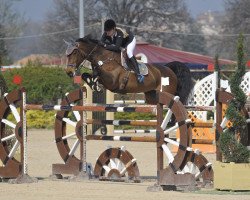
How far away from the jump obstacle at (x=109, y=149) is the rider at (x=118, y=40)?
135cm

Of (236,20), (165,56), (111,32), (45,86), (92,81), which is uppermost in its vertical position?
(236,20)

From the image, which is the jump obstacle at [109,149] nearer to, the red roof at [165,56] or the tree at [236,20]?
the red roof at [165,56]

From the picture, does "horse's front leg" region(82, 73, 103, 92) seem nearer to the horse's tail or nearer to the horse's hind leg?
the horse's hind leg

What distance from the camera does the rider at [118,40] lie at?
14258 millimetres

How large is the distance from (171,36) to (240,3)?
30.8 ft

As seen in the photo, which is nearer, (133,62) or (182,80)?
(133,62)

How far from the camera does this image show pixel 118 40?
14469 millimetres

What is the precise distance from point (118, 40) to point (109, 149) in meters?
2.32

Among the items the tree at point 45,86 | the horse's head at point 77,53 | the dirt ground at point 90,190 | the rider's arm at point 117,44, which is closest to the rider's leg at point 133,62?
the rider's arm at point 117,44

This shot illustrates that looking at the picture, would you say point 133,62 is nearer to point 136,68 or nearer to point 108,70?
point 136,68

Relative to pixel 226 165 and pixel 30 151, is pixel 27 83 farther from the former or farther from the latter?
pixel 226 165

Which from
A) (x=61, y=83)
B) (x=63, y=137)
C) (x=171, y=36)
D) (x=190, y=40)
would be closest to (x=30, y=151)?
(x=63, y=137)

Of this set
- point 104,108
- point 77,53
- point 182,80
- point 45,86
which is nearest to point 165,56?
point 45,86

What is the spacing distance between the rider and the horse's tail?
1969 millimetres
